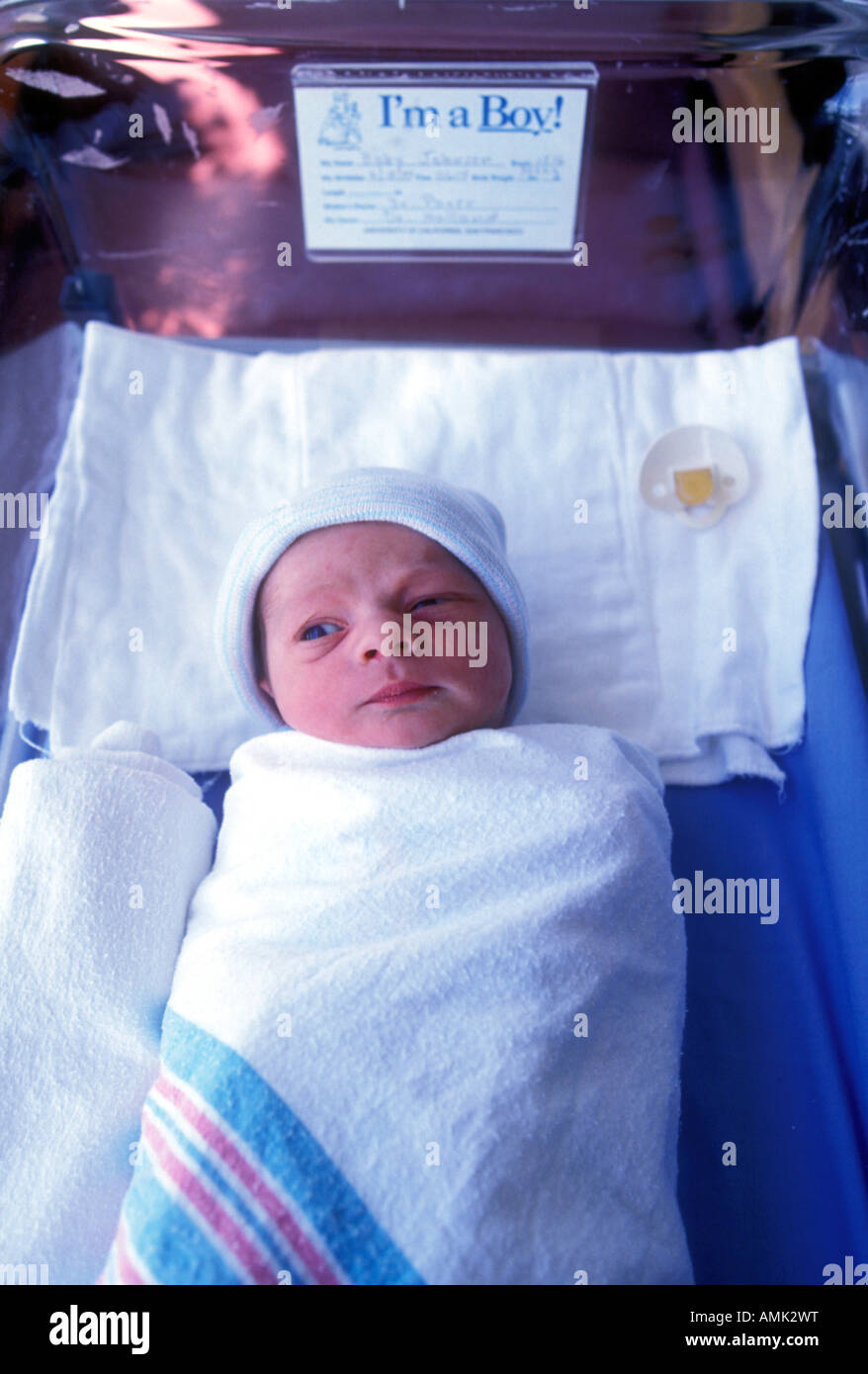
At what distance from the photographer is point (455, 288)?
141cm

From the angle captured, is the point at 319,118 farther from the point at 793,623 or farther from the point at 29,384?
the point at 793,623

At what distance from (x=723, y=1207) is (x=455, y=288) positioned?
3.67ft

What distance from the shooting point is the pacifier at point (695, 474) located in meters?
1.33

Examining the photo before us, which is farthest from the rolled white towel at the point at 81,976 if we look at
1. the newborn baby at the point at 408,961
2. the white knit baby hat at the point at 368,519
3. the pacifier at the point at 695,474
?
the pacifier at the point at 695,474

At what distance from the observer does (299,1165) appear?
0.79 metres

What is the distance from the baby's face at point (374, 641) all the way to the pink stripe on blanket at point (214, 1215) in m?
0.40

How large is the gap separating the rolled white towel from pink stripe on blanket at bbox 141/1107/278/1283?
0.28ft

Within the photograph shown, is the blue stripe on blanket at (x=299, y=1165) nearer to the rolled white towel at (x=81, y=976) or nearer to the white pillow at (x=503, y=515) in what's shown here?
the rolled white towel at (x=81, y=976)

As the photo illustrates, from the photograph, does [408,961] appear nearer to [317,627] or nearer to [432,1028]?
[432,1028]

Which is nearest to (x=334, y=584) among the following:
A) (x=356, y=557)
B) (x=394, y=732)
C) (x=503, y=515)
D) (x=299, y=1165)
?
(x=356, y=557)

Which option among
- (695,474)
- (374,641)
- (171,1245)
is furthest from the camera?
(695,474)

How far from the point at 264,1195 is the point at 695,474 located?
3.13 feet

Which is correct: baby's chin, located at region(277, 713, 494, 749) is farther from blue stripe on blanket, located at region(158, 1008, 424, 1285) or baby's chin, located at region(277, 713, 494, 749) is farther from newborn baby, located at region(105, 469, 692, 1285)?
blue stripe on blanket, located at region(158, 1008, 424, 1285)
